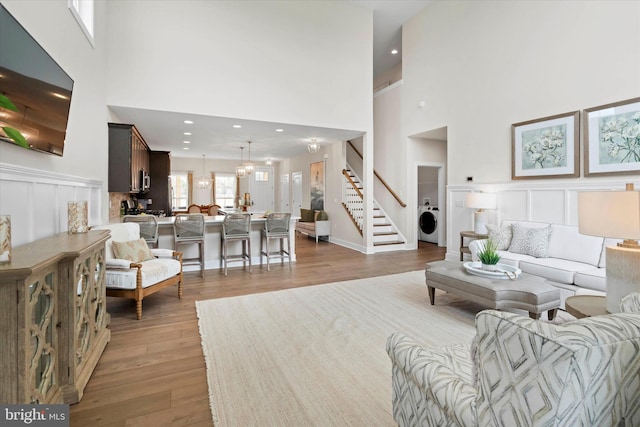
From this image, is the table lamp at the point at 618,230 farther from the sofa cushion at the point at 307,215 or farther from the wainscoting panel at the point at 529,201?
the sofa cushion at the point at 307,215

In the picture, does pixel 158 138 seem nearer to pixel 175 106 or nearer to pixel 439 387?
pixel 175 106

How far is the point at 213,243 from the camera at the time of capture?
5719 millimetres

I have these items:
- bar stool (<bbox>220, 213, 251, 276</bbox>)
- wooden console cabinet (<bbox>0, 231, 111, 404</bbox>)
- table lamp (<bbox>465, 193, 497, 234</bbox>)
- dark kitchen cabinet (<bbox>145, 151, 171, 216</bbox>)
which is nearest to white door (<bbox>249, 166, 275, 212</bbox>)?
dark kitchen cabinet (<bbox>145, 151, 171, 216</bbox>)

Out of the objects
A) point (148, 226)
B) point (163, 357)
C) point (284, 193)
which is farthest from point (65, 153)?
point (284, 193)

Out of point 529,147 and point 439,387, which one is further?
point 529,147

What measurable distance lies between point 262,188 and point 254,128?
6857mm

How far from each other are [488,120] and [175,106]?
5528 millimetres

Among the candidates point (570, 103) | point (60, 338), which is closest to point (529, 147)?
point (570, 103)

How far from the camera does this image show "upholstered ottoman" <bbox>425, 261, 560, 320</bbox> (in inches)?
111

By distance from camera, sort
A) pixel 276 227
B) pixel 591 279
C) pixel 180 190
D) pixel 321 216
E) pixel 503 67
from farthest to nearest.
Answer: pixel 180 190 → pixel 321 216 → pixel 276 227 → pixel 503 67 → pixel 591 279

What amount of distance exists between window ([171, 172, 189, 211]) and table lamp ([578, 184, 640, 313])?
40.3 ft

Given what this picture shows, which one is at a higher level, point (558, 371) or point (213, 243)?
point (558, 371)

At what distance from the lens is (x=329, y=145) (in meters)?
9.02

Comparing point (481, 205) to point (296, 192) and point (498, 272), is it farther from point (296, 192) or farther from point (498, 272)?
point (296, 192)
